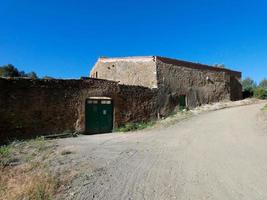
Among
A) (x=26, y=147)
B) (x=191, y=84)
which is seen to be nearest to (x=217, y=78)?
(x=191, y=84)

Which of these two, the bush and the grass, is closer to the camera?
the grass

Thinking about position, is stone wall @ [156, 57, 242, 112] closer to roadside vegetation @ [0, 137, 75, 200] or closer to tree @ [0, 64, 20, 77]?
roadside vegetation @ [0, 137, 75, 200]

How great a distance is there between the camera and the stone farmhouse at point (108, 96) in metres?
12.5

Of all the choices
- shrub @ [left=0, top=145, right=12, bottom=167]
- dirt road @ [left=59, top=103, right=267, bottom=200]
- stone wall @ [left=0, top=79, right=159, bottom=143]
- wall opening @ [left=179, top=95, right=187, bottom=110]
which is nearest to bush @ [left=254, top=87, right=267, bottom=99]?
wall opening @ [left=179, top=95, right=187, bottom=110]

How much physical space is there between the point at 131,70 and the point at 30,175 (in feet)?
51.5

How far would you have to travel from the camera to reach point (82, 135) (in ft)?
46.7

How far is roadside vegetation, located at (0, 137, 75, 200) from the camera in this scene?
4867 millimetres

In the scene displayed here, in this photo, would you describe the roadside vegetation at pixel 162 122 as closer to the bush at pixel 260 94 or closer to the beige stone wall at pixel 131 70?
the beige stone wall at pixel 131 70

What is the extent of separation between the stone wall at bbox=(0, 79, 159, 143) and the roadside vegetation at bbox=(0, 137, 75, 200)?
2838 millimetres

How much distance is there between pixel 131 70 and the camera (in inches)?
828

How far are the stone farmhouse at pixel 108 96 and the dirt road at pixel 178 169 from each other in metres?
4.07

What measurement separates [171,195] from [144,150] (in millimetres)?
4519

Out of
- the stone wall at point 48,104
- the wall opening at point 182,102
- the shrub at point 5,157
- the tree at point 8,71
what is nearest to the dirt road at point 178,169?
the shrub at point 5,157

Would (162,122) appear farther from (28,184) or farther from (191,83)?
(28,184)
